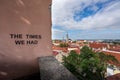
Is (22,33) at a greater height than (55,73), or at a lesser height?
greater

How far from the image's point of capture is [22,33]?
2393 mm

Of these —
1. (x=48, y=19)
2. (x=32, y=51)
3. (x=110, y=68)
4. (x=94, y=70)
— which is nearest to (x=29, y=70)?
(x=32, y=51)

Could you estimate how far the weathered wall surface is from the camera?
2.25 m

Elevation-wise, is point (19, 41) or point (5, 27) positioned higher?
point (5, 27)

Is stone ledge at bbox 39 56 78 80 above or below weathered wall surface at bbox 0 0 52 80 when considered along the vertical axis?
below

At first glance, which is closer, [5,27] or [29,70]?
[5,27]

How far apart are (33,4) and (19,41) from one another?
0.64m

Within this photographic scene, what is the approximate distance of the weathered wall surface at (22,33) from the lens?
7.39 feet

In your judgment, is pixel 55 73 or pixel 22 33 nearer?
pixel 55 73

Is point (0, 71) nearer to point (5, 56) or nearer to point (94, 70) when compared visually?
point (5, 56)

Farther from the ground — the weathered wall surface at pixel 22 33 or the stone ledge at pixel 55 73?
the weathered wall surface at pixel 22 33

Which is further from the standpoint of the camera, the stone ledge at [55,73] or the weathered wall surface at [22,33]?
the weathered wall surface at [22,33]

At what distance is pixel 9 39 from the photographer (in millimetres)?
2275

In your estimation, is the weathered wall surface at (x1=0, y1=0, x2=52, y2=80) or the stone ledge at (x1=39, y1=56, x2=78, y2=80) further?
the weathered wall surface at (x1=0, y1=0, x2=52, y2=80)
